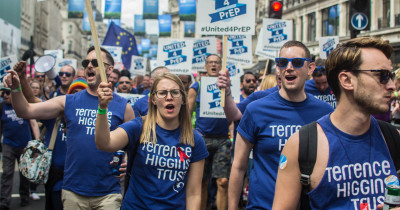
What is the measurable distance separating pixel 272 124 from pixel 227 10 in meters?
2.40

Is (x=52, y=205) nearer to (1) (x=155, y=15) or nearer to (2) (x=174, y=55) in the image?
(2) (x=174, y=55)

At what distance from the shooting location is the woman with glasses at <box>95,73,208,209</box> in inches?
134

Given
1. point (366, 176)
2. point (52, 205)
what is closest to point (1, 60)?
point (52, 205)

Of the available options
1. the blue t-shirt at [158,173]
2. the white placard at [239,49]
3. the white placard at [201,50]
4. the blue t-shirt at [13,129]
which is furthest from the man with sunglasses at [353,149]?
the white placard at [239,49]

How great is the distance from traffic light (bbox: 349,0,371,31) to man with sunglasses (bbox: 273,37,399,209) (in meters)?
6.27

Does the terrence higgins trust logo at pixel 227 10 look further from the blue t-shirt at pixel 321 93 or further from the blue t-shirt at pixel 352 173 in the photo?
the blue t-shirt at pixel 352 173

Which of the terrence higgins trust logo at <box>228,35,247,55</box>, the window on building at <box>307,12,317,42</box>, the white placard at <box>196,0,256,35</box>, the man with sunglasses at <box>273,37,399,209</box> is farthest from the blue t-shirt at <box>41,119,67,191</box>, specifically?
the window on building at <box>307,12,317,42</box>

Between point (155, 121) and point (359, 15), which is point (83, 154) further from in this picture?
point (359, 15)

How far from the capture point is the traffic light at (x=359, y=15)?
328 inches

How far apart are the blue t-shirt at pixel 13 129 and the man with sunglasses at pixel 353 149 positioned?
640 cm

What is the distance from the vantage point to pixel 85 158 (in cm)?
417

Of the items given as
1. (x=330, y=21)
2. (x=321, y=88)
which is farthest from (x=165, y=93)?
(x=330, y=21)

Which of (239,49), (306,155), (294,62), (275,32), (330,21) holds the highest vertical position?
(330,21)

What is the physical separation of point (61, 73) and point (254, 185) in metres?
4.49
